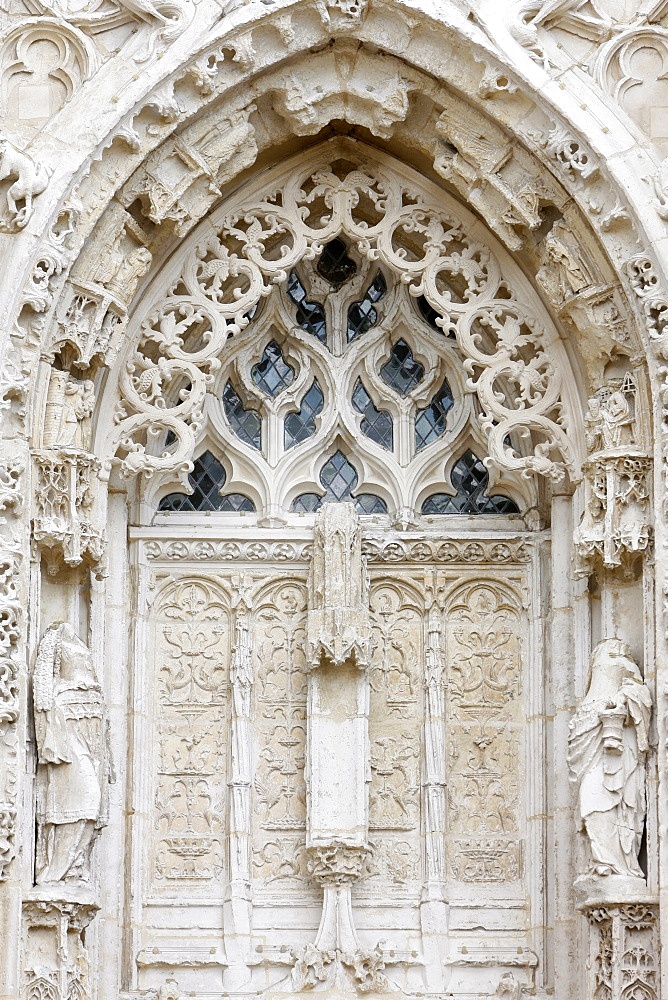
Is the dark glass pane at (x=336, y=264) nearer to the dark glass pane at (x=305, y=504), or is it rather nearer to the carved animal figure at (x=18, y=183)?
the dark glass pane at (x=305, y=504)

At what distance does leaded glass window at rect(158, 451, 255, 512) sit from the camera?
13078 mm

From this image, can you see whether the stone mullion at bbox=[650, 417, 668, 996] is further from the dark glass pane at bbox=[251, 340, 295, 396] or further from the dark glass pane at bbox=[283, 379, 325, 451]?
the dark glass pane at bbox=[251, 340, 295, 396]

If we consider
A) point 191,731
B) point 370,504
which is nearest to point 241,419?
point 370,504

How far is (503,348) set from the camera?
495 inches

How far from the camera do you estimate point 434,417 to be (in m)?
13.2

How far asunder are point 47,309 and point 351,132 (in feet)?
6.99

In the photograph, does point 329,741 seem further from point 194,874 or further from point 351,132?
point 351,132

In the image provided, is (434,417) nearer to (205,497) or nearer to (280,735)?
(205,497)

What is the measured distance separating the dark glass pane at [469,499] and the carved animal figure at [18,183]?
2.80 meters

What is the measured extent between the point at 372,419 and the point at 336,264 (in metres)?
0.87

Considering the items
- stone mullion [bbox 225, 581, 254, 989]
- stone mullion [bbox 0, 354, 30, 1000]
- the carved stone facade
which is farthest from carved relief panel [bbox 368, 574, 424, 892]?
stone mullion [bbox 0, 354, 30, 1000]

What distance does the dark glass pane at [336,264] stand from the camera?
1326cm

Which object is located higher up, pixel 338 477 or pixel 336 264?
pixel 336 264

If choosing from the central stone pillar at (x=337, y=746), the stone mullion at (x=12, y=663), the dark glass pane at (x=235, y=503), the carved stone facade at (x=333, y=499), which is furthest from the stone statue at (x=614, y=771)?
the stone mullion at (x=12, y=663)
